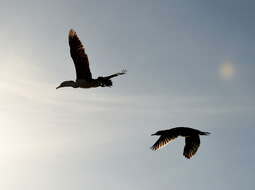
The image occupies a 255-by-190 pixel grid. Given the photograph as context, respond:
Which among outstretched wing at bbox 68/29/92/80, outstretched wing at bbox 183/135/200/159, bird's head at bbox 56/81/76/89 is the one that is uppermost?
outstretched wing at bbox 68/29/92/80

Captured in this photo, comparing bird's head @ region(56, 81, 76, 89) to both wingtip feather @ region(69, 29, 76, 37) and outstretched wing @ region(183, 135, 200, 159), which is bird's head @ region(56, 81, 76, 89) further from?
outstretched wing @ region(183, 135, 200, 159)

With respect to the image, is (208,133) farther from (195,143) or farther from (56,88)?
(56,88)

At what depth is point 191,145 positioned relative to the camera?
23516 mm

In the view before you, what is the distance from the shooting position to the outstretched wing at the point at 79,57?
2497cm

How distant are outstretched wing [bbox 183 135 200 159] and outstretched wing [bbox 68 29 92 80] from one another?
6351mm

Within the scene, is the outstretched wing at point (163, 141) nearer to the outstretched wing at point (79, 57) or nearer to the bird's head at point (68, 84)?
the outstretched wing at point (79, 57)

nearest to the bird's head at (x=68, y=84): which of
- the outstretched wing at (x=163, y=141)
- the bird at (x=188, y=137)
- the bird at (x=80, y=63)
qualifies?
the bird at (x=80, y=63)

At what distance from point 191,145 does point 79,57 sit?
7.57 m

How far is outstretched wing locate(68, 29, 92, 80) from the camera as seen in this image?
81.9 feet

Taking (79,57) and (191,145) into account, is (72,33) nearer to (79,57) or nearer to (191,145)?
(79,57)

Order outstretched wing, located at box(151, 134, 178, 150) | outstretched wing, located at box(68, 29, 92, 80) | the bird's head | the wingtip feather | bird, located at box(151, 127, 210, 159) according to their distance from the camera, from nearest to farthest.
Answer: bird, located at box(151, 127, 210, 159), outstretched wing, located at box(151, 134, 178, 150), outstretched wing, located at box(68, 29, 92, 80), the wingtip feather, the bird's head

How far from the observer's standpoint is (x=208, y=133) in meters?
21.8

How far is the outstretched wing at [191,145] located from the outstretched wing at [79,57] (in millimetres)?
6351

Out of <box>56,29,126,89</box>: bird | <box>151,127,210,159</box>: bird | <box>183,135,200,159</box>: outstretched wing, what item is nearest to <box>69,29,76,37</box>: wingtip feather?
<box>56,29,126,89</box>: bird
